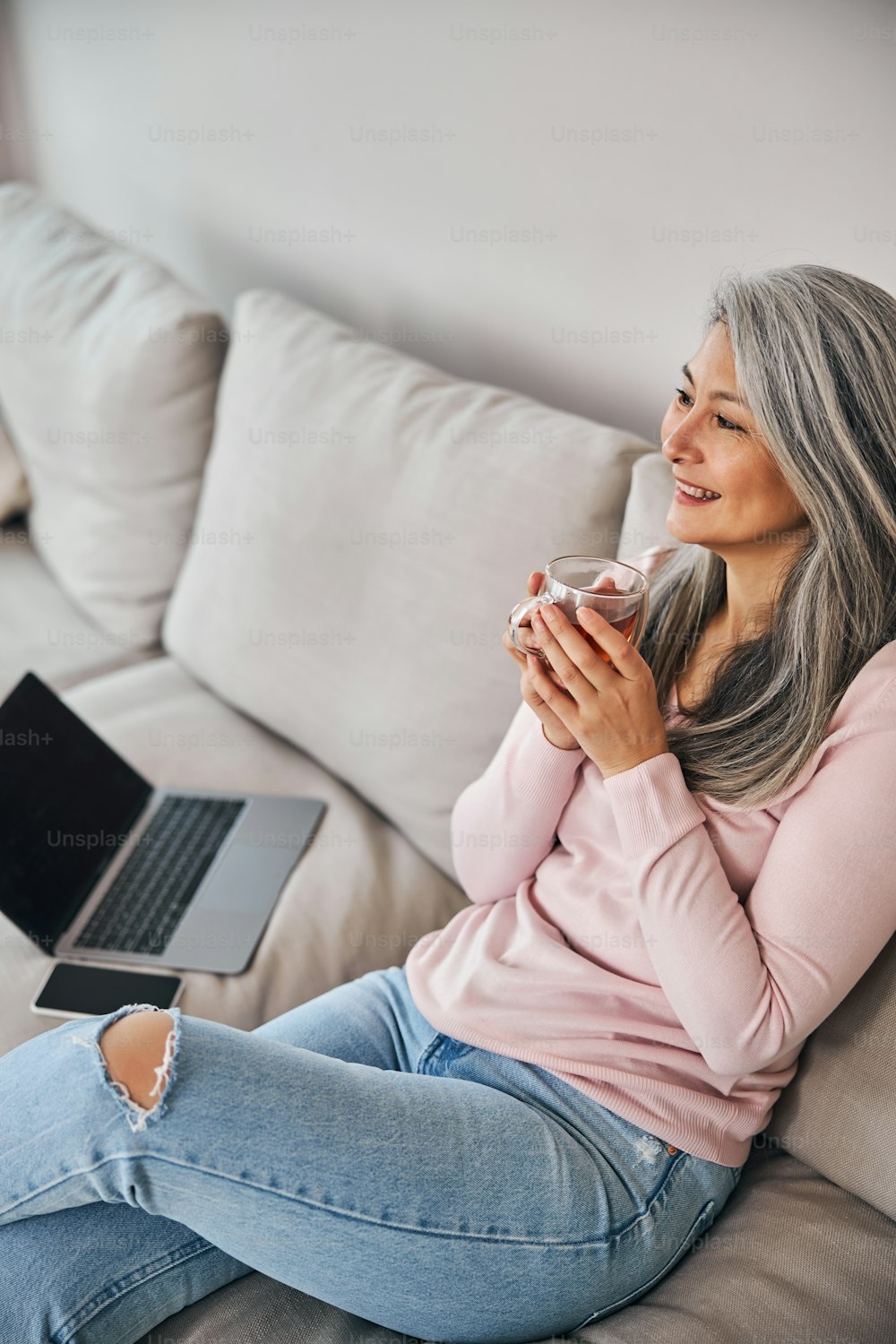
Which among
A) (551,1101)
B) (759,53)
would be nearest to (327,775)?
(551,1101)

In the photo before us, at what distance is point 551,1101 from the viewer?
3.56 ft

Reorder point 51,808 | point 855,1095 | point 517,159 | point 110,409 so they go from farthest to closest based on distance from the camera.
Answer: point 110,409 → point 517,159 → point 51,808 → point 855,1095

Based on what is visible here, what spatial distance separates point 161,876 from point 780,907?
2.85 feet

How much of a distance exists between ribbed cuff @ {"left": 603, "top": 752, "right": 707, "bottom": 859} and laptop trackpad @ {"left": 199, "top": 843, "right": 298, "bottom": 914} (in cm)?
59

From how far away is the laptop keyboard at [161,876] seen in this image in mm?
1429

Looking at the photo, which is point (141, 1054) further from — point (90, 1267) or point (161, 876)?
point (161, 876)

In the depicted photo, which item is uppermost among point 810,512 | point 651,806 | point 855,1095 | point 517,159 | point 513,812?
point 517,159

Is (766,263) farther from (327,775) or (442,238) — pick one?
(327,775)

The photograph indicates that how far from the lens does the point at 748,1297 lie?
99 centimetres

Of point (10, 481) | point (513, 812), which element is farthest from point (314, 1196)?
point (10, 481)

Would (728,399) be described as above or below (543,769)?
above

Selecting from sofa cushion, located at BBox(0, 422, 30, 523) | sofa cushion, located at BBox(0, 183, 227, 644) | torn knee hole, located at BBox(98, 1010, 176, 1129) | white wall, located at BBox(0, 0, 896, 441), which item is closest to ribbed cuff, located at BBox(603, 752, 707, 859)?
torn knee hole, located at BBox(98, 1010, 176, 1129)

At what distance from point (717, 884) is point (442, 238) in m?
1.30

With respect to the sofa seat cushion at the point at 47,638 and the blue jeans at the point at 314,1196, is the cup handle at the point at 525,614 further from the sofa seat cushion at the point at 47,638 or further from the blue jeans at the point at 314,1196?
the sofa seat cushion at the point at 47,638
